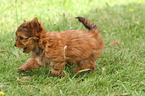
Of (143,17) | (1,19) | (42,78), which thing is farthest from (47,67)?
(143,17)

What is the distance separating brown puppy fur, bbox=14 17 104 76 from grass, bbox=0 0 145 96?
0.22 meters

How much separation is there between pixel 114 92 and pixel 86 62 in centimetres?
76

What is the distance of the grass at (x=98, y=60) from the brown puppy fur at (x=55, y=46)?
0.22m

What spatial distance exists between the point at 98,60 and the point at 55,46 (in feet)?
4.55

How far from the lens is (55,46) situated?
337 cm

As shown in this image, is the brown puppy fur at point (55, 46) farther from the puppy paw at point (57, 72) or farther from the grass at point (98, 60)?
the grass at point (98, 60)

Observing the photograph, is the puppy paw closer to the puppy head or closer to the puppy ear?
the puppy head

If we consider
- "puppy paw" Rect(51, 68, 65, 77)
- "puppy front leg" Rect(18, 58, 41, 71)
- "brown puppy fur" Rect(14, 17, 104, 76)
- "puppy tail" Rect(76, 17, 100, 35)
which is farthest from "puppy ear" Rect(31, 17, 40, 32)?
"puppy tail" Rect(76, 17, 100, 35)

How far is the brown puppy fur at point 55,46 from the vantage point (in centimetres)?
336

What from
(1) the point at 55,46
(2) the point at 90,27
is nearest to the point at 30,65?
(1) the point at 55,46

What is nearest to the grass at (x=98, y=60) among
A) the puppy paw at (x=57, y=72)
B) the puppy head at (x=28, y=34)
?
the puppy paw at (x=57, y=72)

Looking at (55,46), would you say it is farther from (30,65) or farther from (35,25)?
(30,65)

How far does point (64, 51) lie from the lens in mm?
3334

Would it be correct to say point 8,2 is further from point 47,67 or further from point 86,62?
point 86,62
